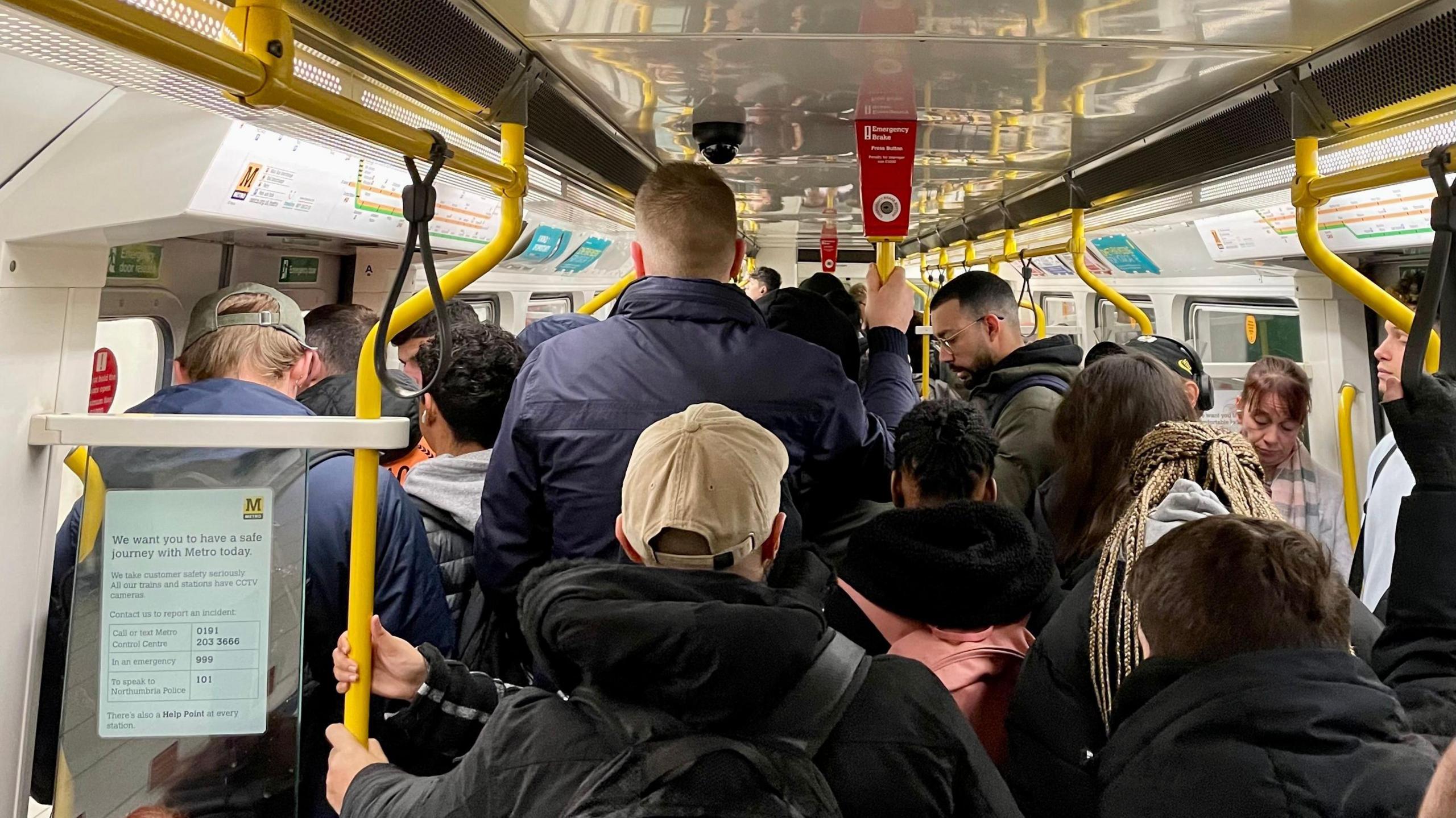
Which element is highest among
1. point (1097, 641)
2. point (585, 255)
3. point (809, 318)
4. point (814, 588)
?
point (585, 255)

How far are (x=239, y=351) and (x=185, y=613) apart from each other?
32.5 inches

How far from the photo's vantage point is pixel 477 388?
2328mm

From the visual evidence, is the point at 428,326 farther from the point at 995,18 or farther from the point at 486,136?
the point at 995,18

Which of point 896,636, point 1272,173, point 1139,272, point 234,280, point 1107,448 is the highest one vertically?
point 1139,272

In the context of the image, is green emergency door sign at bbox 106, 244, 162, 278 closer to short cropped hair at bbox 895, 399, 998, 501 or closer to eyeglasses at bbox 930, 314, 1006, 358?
short cropped hair at bbox 895, 399, 998, 501

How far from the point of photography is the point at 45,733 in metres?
1.73

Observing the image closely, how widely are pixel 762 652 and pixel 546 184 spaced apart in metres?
2.66

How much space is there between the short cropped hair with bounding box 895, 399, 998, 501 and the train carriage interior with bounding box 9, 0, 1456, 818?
808mm

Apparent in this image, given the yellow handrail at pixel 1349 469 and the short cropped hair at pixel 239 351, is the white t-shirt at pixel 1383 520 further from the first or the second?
the short cropped hair at pixel 239 351

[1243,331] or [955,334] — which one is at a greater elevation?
[1243,331]

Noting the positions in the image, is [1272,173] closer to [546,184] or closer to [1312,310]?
[546,184]

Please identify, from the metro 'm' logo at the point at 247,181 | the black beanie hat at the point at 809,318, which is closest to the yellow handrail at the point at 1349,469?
the black beanie hat at the point at 809,318

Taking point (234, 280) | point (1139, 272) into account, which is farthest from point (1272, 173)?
point (1139, 272)

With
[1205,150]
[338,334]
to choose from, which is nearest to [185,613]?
[338,334]
